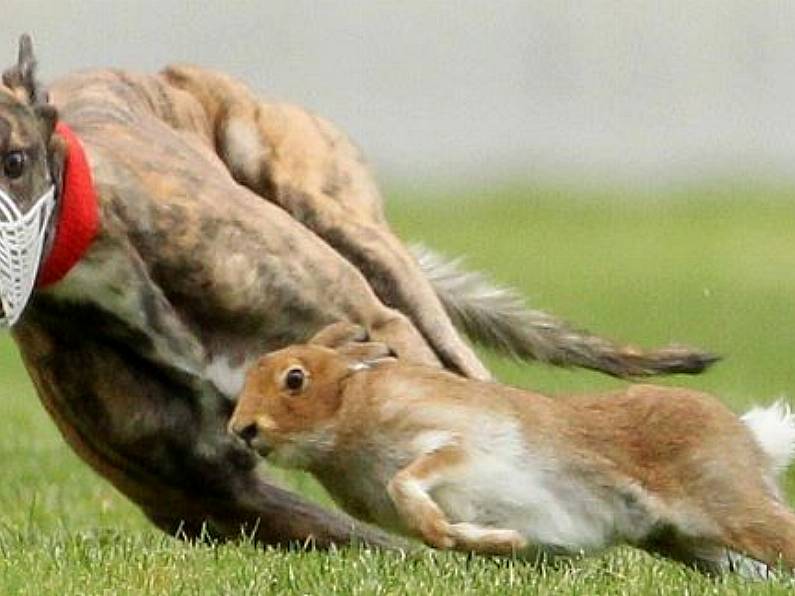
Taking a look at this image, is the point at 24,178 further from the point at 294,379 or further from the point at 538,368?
the point at 538,368

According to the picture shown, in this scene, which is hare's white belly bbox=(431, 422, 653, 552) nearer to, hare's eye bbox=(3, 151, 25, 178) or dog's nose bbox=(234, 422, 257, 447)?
dog's nose bbox=(234, 422, 257, 447)

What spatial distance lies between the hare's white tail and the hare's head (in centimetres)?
80

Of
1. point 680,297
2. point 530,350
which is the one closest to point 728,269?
point 680,297

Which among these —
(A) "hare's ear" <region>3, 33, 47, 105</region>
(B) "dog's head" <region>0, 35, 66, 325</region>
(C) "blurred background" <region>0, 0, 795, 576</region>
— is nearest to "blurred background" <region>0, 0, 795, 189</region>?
(C) "blurred background" <region>0, 0, 795, 576</region>

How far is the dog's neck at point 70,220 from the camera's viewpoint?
651cm

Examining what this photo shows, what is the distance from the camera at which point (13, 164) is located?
21.0 ft

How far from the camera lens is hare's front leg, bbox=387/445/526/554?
5.62 meters

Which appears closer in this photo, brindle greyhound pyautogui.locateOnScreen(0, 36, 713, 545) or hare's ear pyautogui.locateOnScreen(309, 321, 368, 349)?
hare's ear pyautogui.locateOnScreen(309, 321, 368, 349)

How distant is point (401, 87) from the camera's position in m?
30.3

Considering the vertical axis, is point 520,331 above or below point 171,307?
below

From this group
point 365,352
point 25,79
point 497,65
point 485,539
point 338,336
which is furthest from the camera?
point 497,65

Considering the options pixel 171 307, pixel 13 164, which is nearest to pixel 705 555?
pixel 171 307

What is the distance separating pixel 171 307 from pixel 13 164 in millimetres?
546

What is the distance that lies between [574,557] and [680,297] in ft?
33.1
